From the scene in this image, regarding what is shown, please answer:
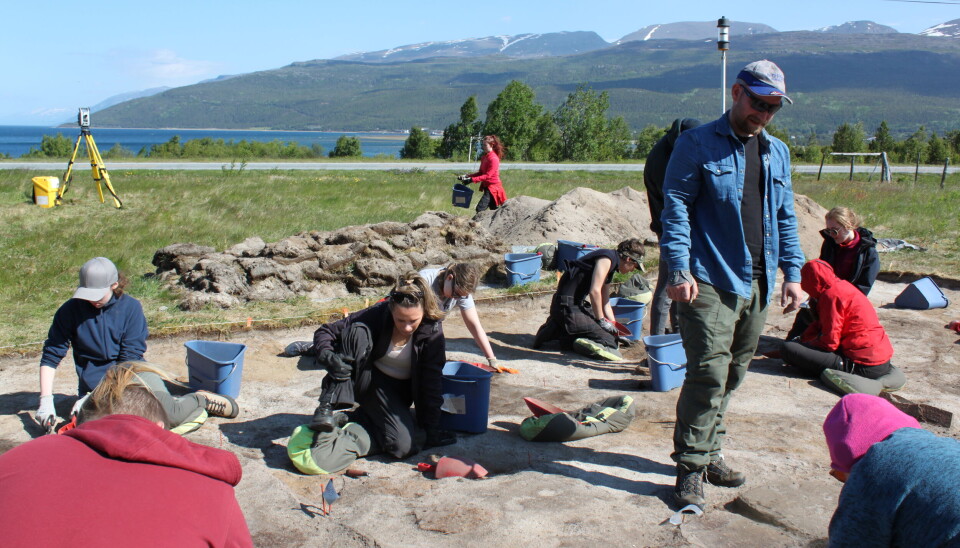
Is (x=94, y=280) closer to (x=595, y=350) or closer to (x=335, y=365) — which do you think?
(x=335, y=365)

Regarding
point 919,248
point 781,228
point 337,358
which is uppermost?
point 781,228

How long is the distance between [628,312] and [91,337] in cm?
426

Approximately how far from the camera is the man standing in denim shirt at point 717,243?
144 inches

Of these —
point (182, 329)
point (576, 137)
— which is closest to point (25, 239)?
point (182, 329)

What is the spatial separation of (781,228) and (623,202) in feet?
29.6

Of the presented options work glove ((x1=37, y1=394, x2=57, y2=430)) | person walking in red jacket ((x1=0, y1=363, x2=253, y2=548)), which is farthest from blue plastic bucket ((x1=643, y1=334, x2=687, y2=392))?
person walking in red jacket ((x1=0, y1=363, x2=253, y2=548))

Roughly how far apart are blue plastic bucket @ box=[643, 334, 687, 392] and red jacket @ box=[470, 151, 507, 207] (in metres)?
6.16

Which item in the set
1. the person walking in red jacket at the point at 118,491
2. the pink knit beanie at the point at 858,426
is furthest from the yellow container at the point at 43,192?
the pink knit beanie at the point at 858,426

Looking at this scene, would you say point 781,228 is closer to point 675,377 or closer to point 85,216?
point 675,377

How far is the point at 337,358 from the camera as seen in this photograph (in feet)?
14.2

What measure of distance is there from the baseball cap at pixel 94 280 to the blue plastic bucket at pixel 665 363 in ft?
11.1

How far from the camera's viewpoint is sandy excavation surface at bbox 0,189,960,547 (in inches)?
140

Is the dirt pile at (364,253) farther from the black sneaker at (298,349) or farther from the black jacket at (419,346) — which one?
the black jacket at (419,346)

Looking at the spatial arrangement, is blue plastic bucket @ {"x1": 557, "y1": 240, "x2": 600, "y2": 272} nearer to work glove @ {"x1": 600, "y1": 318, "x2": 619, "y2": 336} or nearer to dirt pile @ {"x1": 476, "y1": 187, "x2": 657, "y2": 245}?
dirt pile @ {"x1": 476, "y1": 187, "x2": 657, "y2": 245}
